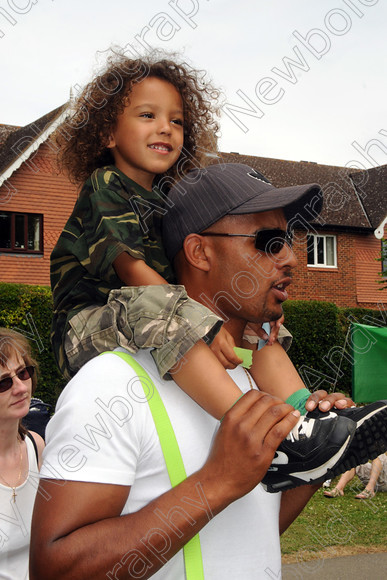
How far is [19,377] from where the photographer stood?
3.29m

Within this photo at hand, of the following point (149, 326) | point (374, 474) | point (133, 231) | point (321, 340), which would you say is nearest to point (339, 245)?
point (321, 340)

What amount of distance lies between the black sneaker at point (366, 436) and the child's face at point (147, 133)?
139 cm

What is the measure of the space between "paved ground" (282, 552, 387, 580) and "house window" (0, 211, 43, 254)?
15.2m

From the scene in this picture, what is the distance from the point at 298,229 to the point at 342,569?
16.1 metres

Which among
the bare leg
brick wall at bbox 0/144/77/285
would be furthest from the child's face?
brick wall at bbox 0/144/77/285

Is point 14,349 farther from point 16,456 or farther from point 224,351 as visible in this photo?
point 224,351

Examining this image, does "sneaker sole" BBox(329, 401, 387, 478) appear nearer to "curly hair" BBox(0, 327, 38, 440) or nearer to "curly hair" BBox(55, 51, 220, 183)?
"curly hair" BBox(55, 51, 220, 183)

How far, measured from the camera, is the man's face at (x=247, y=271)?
2057 millimetres

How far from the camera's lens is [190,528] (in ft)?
4.70

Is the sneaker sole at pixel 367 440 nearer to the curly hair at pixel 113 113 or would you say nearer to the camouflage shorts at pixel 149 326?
the camouflage shorts at pixel 149 326

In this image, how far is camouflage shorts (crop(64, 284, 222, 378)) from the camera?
179cm

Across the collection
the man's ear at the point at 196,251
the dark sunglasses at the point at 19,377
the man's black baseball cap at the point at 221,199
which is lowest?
the dark sunglasses at the point at 19,377

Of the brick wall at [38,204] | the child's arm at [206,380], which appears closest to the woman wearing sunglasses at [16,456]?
the child's arm at [206,380]

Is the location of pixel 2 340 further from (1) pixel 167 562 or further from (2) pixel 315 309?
(2) pixel 315 309
